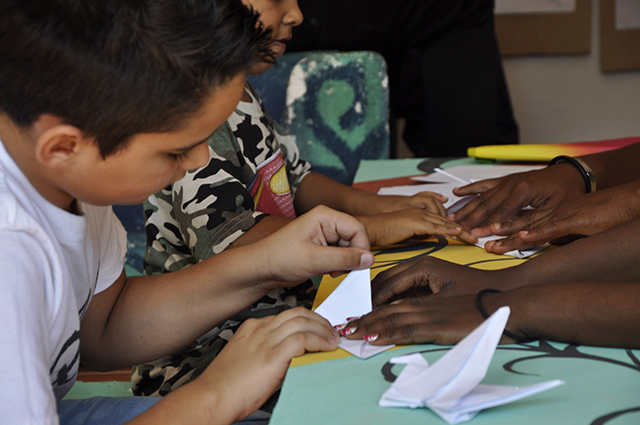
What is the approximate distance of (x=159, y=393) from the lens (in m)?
0.88

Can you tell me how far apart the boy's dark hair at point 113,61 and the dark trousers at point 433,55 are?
142cm

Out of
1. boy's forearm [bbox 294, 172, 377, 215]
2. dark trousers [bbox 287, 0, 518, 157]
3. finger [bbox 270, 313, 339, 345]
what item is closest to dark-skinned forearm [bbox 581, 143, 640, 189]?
boy's forearm [bbox 294, 172, 377, 215]

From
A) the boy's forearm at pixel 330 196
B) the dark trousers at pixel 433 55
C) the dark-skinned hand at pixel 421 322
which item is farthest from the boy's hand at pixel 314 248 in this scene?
the dark trousers at pixel 433 55

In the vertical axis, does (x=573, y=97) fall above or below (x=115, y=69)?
below

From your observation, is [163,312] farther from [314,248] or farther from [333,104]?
[333,104]

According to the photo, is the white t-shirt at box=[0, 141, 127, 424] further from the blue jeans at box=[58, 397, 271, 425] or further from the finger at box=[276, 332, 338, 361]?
the finger at box=[276, 332, 338, 361]

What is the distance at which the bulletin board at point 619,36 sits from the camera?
9.78 feet

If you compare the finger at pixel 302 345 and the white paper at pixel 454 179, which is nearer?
the finger at pixel 302 345

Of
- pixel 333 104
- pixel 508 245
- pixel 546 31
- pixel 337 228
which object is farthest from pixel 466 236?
pixel 546 31

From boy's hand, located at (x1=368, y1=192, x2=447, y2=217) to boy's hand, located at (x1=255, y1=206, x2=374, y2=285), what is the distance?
250 millimetres

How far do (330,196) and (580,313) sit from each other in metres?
0.74

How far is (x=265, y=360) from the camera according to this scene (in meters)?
0.54

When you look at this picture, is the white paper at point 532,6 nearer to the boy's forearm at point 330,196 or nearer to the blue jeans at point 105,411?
the boy's forearm at point 330,196

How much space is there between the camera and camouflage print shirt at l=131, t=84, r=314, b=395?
2.84ft
